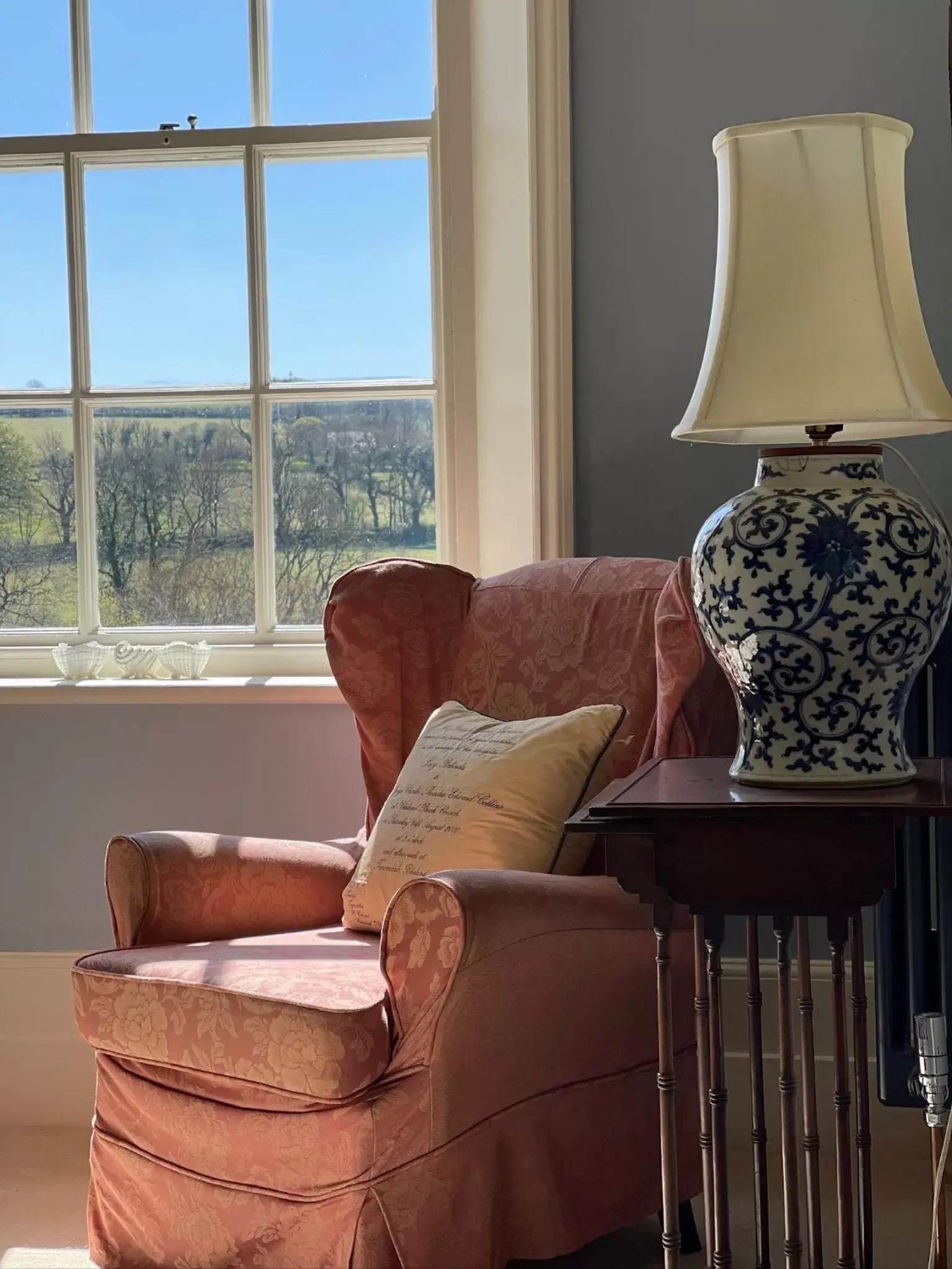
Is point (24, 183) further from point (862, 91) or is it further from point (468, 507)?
point (862, 91)

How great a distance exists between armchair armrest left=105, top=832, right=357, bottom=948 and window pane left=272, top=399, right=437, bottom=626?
84cm

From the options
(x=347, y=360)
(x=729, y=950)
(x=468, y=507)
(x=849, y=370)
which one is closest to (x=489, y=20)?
(x=347, y=360)

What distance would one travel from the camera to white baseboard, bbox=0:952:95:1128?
2.76 meters

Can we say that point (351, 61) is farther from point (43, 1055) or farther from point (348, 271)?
point (43, 1055)

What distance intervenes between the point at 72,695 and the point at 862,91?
1931mm

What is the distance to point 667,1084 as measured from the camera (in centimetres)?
162

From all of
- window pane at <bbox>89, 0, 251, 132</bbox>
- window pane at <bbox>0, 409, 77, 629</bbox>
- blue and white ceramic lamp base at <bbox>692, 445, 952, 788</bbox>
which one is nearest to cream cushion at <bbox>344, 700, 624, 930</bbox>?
blue and white ceramic lamp base at <bbox>692, 445, 952, 788</bbox>

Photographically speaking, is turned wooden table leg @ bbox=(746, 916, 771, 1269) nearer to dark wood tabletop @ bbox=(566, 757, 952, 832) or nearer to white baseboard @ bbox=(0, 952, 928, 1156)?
dark wood tabletop @ bbox=(566, 757, 952, 832)

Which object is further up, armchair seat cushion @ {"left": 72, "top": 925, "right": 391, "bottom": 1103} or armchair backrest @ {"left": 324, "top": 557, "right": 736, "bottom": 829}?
armchair backrest @ {"left": 324, "top": 557, "right": 736, "bottom": 829}

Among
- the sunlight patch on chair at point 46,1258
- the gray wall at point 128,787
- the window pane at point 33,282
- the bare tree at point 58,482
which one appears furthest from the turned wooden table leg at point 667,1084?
the window pane at point 33,282

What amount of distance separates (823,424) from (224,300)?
1.72m

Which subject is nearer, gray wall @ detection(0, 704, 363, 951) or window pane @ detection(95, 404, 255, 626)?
gray wall @ detection(0, 704, 363, 951)

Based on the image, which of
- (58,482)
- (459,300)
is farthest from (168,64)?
(58,482)

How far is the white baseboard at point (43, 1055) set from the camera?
9.07 ft
